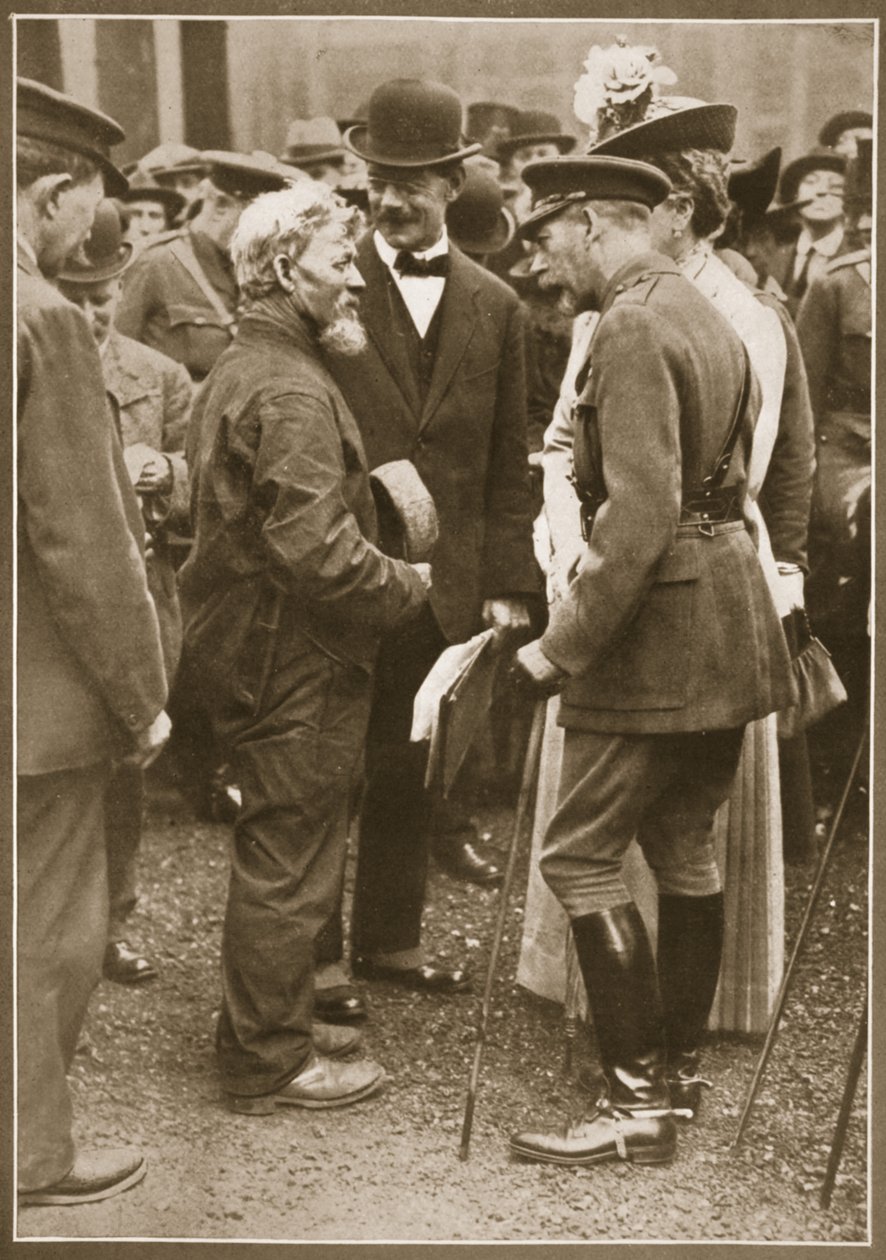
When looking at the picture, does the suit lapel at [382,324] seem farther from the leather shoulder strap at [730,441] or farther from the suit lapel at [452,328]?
the leather shoulder strap at [730,441]

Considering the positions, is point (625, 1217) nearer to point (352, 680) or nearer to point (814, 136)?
point (352, 680)

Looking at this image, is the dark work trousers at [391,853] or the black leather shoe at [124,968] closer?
the black leather shoe at [124,968]

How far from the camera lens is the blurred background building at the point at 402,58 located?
4.11 metres

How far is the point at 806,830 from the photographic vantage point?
559 centimetres

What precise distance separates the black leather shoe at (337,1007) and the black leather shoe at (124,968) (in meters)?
0.50

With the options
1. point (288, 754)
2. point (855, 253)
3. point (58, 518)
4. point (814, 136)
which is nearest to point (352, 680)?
point (288, 754)

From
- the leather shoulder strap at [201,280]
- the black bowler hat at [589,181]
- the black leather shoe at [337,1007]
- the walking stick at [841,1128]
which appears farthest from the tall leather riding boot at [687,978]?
the leather shoulder strap at [201,280]

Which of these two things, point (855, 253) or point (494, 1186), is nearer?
point (494, 1186)

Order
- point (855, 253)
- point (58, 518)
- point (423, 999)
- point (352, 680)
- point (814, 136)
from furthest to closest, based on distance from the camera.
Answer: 1. point (855, 253)
2. point (423, 999)
3. point (814, 136)
4. point (352, 680)
5. point (58, 518)

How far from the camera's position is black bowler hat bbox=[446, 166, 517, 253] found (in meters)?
5.71

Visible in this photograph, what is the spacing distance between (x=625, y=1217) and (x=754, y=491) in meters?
1.87

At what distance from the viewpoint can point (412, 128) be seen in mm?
4512

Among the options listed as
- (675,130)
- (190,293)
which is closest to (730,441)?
(675,130)

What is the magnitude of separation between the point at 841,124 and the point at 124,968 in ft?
10.3
